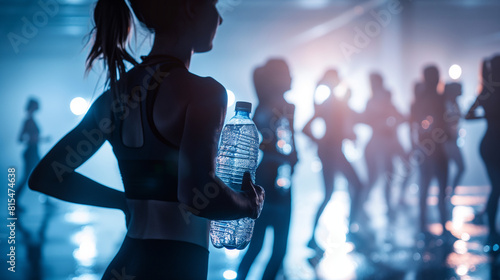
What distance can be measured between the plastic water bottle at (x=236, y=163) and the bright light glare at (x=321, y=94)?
10.5 ft

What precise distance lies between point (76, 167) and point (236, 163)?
858mm

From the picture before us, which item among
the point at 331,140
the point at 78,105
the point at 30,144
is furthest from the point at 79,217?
the point at 78,105

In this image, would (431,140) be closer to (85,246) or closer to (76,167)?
(85,246)

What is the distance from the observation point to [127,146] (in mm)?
1105

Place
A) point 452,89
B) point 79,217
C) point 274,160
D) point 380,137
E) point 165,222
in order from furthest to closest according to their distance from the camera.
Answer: point 79,217 < point 380,137 < point 452,89 < point 274,160 < point 165,222

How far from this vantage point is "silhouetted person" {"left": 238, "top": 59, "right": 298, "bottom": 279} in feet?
10.9

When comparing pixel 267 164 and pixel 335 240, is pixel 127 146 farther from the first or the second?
pixel 335 240

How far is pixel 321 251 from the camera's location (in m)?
4.83

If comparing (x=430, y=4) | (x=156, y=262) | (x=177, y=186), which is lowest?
(x=156, y=262)

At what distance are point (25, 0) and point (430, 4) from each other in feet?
41.8

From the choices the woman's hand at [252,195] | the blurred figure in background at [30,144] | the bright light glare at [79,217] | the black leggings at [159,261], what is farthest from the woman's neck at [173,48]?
the blurred figure in background at [30,144]

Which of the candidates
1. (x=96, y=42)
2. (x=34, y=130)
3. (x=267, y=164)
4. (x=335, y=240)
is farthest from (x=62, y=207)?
(x=96, y=42)

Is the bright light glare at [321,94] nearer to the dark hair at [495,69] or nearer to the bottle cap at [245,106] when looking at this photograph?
the dark hair at [495,69]

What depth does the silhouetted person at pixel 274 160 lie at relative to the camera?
10.9 ft
